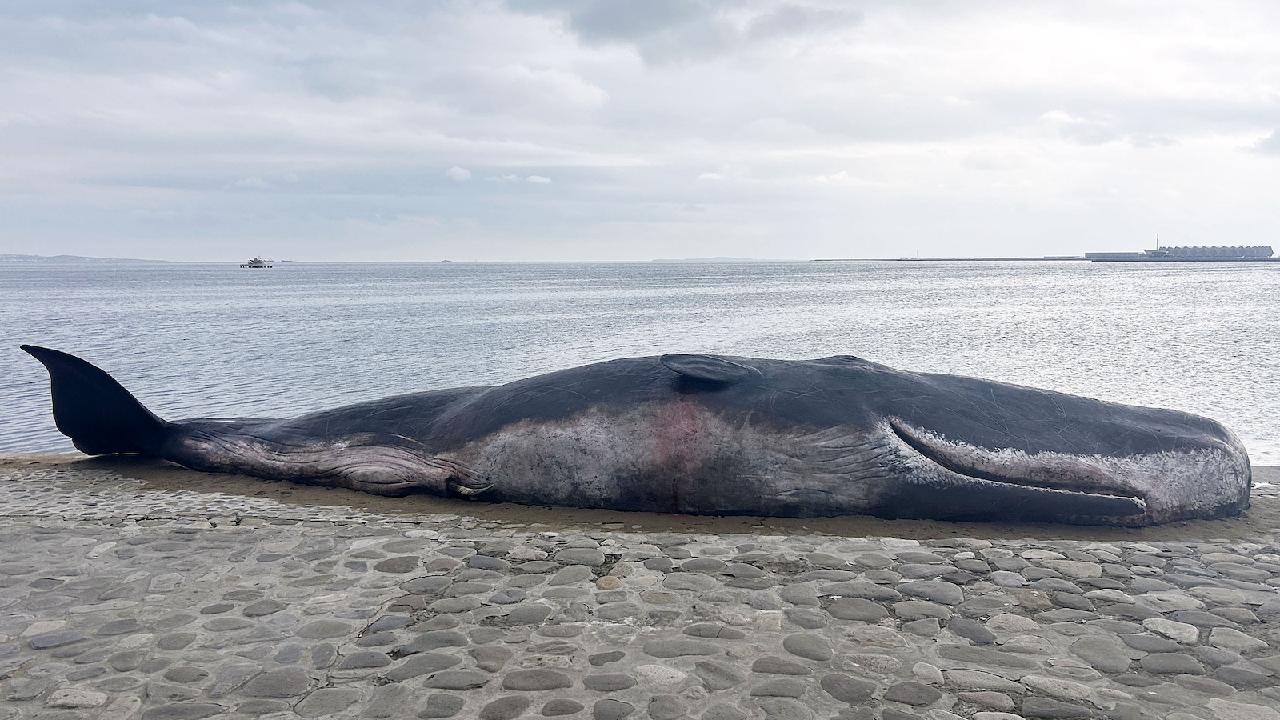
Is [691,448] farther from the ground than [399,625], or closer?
farther from the ground

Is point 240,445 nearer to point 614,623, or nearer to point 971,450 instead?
point 614,623

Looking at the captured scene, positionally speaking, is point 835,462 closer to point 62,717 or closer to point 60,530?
point 62,717

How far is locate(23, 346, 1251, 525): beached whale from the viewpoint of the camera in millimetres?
6910

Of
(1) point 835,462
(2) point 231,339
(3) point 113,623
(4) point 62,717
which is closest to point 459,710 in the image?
(4) point 62,717

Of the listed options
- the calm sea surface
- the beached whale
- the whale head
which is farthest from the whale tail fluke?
the whale head

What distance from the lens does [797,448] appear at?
7.07m

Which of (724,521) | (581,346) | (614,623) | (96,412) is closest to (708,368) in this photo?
(724,521)

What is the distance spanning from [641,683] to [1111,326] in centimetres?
4019

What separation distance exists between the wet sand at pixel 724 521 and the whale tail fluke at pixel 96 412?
92cm

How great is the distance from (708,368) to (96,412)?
6.42m

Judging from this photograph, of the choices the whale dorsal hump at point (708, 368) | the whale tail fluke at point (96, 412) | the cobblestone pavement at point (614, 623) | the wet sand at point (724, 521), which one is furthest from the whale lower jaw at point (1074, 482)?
the whale tail fluke at point (96, 412)

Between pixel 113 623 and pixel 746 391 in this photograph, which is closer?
pixel 113 623

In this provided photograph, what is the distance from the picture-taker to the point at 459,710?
3658mm

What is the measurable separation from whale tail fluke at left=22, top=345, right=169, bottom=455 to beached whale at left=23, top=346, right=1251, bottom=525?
82.1 inches
